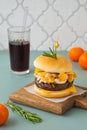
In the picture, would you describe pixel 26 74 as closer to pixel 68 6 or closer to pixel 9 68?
pixel 9 68

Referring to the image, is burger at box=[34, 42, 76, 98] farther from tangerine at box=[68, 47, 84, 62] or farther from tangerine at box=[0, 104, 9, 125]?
tangerine at box=[68, 47, 84, 62]

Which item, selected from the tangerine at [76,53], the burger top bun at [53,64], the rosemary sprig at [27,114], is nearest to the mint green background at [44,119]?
the rosemary sprig at [27,114]

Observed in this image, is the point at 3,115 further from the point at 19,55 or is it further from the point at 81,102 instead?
the point at 19,55

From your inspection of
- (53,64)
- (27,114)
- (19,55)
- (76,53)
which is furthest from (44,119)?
(76,53)

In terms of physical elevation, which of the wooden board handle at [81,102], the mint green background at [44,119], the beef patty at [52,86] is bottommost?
the mint green background at [44,119]

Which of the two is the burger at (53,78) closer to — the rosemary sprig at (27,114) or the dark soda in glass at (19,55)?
the rosemary sprig at (27,114)

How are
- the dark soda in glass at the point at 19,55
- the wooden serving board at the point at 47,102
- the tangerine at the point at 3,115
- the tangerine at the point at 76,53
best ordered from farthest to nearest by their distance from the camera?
the tangerine at the point at 76,53 → the dark soda in glass at the point at 19,55 → the wooden serving board at the point at 47,102 → the tangerine at the point at 3,115
